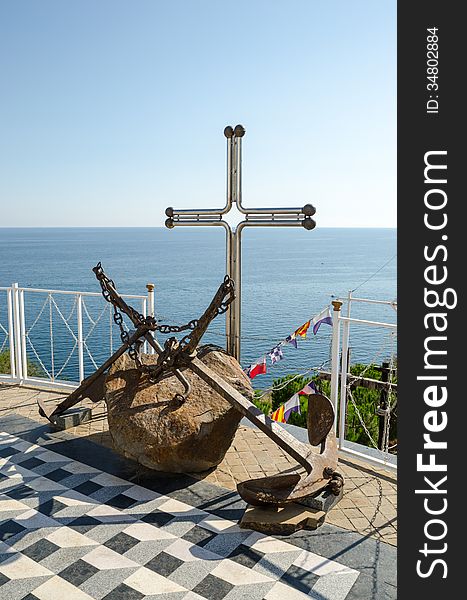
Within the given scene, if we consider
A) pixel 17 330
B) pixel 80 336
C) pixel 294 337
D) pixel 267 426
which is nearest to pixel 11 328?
pixel 17 330

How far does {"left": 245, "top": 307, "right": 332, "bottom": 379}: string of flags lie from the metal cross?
431 mm

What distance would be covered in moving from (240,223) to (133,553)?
276cm

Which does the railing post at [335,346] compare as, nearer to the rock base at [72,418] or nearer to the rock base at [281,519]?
the rock base at [281,519]

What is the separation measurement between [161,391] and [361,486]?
168 cm

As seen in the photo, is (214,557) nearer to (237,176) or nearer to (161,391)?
(161,391)

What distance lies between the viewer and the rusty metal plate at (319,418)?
3.85m

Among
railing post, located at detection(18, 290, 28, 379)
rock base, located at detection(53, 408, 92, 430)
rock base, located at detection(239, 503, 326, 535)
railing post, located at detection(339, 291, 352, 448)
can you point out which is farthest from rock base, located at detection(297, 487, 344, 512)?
railing post, located at detection(18, 290, 28, 379)

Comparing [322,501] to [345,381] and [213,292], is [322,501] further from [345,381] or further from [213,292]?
[213,292]

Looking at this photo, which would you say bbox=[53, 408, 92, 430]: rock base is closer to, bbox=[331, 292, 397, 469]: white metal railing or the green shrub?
bbox=[331, 292, 397, 469]: white metal railing

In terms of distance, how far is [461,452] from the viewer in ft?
8.19

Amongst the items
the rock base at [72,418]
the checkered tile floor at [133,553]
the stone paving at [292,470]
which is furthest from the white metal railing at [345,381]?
the rock base at [72,418]

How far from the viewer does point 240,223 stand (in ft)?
16.6

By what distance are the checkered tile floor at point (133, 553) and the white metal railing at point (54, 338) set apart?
82.3 inches

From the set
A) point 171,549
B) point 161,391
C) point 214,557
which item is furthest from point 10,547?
point 161,391
